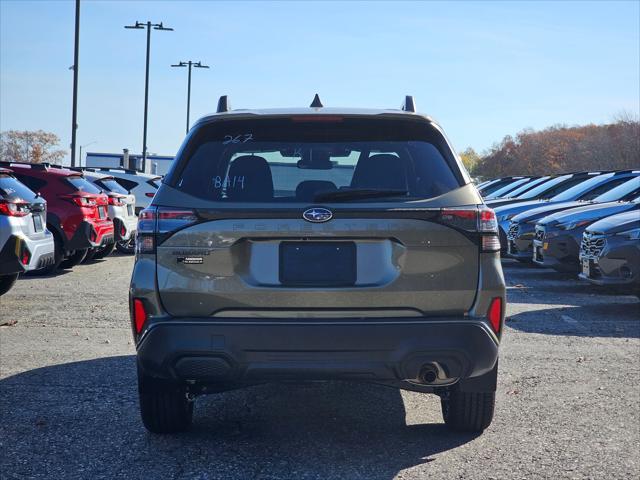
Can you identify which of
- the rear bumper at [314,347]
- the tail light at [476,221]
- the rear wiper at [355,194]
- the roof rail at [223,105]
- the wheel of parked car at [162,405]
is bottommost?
the wheel of parked car at [162,405]

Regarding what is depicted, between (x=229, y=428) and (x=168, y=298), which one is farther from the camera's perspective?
(x=229, y=428)

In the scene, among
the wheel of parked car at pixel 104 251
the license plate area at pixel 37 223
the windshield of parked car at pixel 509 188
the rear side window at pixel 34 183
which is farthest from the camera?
the windshield of parked car at pixel 509 188

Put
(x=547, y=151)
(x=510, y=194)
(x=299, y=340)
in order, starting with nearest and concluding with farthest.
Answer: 1. (x=299, y=340)
2. (x=510, y=194)
3. (x=547, y=151)

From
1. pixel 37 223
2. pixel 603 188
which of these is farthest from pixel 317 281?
pixel 603 188

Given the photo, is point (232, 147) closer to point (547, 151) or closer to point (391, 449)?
point (391, 449)

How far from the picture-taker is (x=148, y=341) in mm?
4617

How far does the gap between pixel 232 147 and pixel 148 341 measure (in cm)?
110

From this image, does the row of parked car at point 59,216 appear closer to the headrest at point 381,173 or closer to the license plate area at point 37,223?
the license plate area at point 37,223

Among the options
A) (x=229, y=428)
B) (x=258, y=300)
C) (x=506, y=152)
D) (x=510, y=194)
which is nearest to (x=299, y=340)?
(x=258, y=300)

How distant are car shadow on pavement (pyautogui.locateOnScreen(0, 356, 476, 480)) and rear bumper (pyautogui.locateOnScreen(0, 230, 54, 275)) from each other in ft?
9.68

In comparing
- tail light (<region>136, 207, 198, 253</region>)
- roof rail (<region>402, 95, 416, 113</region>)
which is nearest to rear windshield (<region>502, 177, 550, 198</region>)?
roof rail (<region>402, 95, 416, 113</region>)

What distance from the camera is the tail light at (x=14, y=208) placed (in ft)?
32.0

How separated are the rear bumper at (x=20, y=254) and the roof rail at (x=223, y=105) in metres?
4.87

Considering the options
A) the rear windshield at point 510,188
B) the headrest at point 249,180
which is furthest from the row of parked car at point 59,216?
the rear windshield at point 510,188
